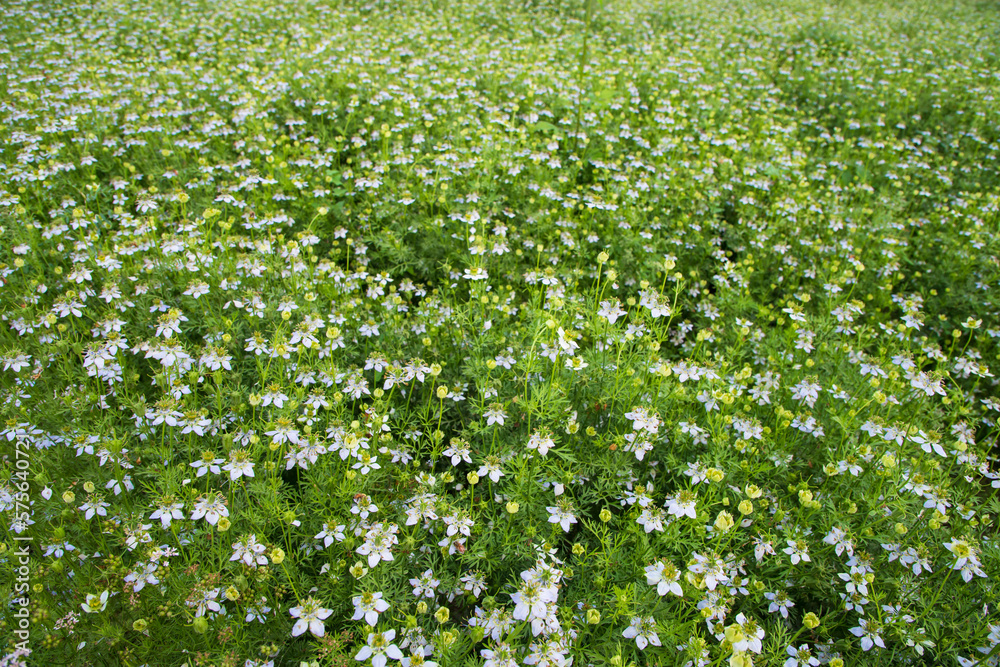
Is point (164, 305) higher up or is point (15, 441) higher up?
point (164, 305)

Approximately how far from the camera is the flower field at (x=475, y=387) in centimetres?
242

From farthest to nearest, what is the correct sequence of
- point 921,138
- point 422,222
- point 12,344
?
1. point 921,138
2. point 422,222
3. point 12,344

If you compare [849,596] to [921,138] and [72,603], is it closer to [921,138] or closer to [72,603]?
[72,603]

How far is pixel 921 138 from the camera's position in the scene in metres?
8.00

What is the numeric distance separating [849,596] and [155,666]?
3140 mm

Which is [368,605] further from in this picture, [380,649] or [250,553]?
[250,553]

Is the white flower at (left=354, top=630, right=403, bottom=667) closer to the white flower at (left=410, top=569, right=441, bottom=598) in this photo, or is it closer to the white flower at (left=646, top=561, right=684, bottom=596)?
the white flower at (left=410, top=569, right=441, bottom=598)

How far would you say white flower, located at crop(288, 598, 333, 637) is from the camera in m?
2.21

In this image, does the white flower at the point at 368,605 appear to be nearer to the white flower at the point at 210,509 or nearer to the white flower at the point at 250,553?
the white flower at the point at 250,553

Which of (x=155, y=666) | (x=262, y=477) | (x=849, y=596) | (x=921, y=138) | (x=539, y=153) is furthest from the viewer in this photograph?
(x=921, y=138)

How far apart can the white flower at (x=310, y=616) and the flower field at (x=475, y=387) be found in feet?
0.11

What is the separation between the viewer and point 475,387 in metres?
3.53

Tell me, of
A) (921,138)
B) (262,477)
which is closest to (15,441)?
(262,477)

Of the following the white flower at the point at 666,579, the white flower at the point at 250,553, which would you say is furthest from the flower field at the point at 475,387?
the white flower at the point at 666,579
